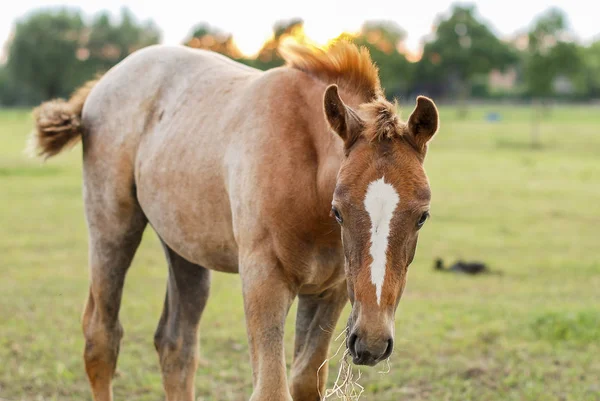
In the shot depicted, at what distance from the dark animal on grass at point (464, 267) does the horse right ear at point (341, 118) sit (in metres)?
6.69

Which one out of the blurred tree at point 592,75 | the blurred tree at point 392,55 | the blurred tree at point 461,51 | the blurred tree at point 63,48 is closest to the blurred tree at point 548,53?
the blurred tree at point 392,55

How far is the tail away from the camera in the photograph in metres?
4.91

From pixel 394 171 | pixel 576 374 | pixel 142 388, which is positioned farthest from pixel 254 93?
pixel 576 374

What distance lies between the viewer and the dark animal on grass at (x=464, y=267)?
31.0ft

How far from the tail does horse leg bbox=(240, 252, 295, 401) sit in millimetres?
2034

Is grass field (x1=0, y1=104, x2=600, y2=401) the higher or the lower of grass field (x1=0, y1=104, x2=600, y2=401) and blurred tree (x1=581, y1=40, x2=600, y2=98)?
the lower

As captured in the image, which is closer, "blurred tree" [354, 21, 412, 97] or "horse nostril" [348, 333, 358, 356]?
"horse nostril" [348, 333, 358, 356]

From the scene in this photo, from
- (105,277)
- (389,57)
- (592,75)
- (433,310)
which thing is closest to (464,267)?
(433,310)

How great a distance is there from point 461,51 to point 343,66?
1958 inches

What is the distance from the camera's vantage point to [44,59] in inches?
2532

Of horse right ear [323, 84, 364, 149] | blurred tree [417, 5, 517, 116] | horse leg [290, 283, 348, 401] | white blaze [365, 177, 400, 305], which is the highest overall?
blurred tree [417, 5, 517, 116]

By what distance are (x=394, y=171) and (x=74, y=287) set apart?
6398 millimetres

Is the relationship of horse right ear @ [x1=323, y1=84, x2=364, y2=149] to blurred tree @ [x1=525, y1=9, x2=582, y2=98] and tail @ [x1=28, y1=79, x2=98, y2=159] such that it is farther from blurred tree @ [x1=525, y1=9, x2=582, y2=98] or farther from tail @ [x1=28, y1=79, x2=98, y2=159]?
blurred tree @ [x1=525, y1=9, x2=582, y2=98]

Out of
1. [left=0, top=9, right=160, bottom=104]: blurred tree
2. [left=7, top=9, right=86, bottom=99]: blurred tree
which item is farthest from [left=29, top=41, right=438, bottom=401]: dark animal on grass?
[left=7, top=9, right=86, bottom=99]: blurred tree
